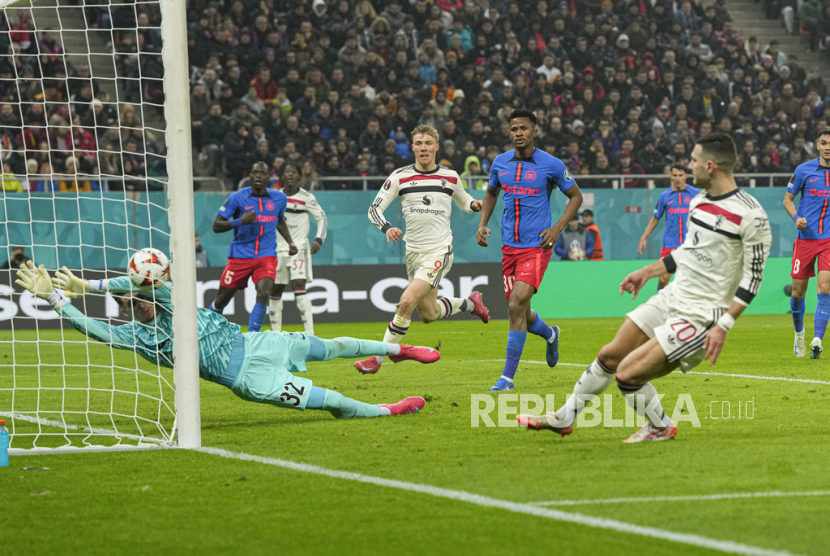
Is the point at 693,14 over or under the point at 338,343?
over

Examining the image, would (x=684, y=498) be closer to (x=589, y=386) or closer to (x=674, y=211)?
(x=589, y=386)

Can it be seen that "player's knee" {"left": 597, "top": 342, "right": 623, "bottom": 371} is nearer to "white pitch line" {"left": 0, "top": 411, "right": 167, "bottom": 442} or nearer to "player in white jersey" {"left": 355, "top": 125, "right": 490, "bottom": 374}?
"white pitch line" {"left": 0, "top": 411, "right": 167, "bottom": 442}

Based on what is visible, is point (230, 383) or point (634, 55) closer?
point (230, 383)

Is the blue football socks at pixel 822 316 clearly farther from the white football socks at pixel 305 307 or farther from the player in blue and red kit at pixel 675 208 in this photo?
the white football socks at pixel 305 307

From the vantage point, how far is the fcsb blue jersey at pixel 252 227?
1325 cm

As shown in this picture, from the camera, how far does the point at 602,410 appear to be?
7.60 meters

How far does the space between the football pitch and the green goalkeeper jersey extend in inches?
20.0

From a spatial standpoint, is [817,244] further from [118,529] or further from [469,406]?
[118,529]

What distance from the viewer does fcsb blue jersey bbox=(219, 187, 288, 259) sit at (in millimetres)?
13250

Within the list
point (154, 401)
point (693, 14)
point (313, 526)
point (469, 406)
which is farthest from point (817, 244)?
point (693, 14)

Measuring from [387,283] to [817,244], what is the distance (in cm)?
849

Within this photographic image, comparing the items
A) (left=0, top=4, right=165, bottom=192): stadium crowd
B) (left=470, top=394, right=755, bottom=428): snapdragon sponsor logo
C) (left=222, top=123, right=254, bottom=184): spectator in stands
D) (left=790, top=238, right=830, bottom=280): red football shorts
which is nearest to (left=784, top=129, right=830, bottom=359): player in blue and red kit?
(left=790, top=238, right=830, bottom=280): red football shorts

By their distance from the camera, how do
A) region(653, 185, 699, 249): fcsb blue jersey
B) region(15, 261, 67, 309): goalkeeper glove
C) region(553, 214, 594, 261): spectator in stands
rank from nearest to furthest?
1. region(15, 261, 67, 309): goalkeeper glove
2. region(653, 185, 699, 249): fcsb blue jersey
3. region(553, 214, 594, 261): spectator in stands

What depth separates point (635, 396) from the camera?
6.22 metres
